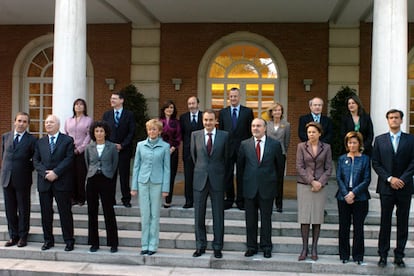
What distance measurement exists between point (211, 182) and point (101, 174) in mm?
1389

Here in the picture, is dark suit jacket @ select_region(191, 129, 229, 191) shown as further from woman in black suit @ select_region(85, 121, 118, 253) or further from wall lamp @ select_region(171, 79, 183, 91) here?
wall lamp @ select_region(171, 79, 183, 91)

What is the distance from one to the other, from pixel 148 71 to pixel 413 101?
7501 mm

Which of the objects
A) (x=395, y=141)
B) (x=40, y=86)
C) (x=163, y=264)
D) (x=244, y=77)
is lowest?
(x=163, y=264)

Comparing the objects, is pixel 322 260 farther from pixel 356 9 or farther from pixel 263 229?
pixel 356 9

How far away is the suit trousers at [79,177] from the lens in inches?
275

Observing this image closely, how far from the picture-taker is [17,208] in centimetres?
632

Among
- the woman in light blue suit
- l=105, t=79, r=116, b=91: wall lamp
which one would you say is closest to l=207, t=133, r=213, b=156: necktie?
the woman in light blue suit

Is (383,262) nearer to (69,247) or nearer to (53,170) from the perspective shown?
(69,247)

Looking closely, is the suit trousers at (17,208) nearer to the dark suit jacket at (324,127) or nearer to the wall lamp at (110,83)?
the dark suit jacket at (324,127)

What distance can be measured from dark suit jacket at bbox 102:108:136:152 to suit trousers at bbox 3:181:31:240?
4.94 ft

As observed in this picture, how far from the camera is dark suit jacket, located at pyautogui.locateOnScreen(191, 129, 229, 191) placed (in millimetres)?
5707

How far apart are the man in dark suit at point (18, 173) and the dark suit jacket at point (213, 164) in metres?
2.27

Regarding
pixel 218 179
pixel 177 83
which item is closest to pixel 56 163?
pixel 218 179

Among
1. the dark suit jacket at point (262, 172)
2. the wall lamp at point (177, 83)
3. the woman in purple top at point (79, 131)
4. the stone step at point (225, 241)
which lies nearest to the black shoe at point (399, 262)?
the stone step at point (225, 241)
